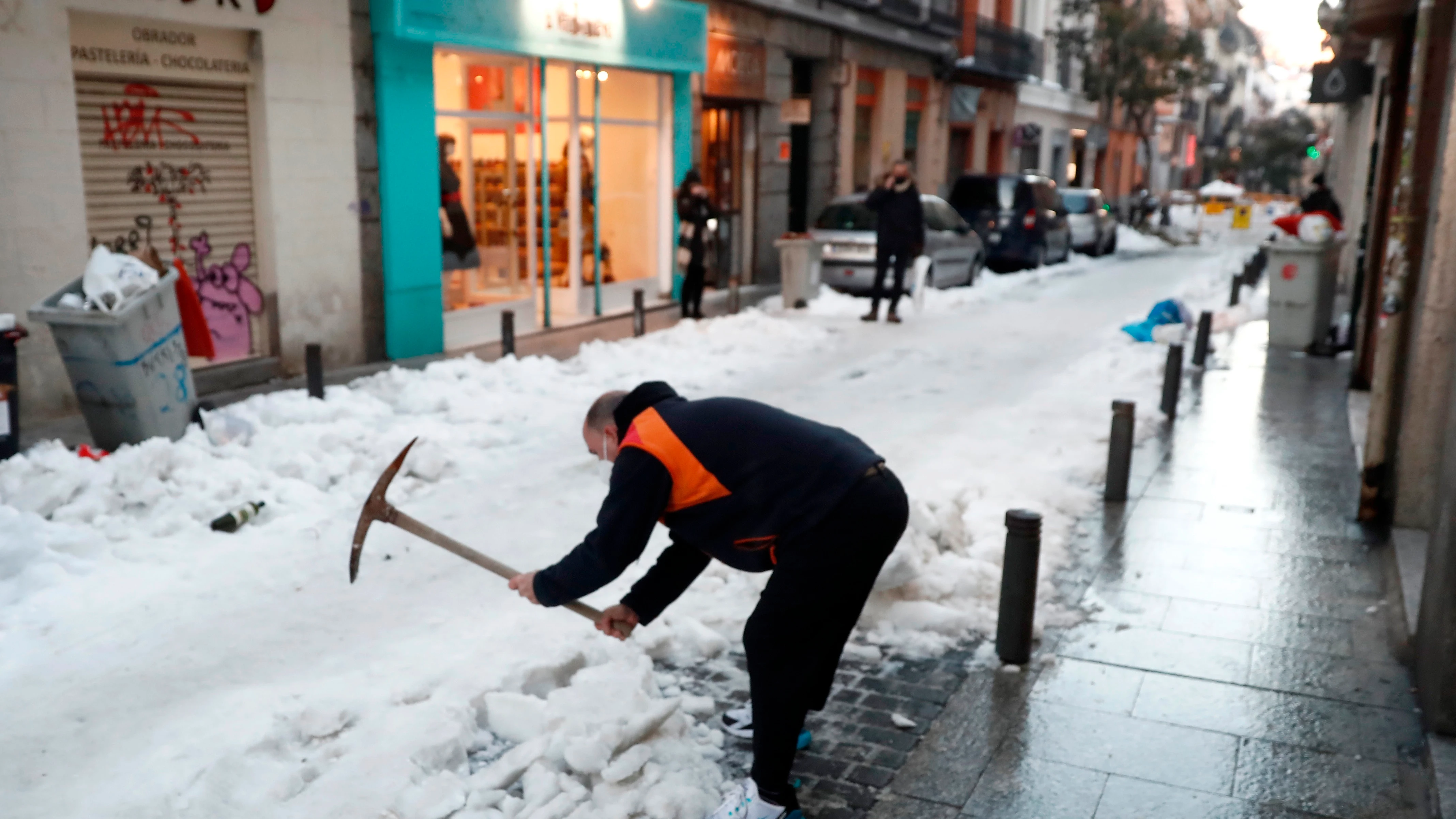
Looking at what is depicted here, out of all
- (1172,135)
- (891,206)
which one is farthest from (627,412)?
(1172,135)

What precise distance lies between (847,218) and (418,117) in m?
7.52

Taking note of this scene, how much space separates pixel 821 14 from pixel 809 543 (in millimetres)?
18850

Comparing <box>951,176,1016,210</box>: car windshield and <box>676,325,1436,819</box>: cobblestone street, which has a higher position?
<box>951,176,1016,210</box>: car windshield

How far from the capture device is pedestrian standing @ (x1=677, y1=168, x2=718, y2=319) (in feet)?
49.4

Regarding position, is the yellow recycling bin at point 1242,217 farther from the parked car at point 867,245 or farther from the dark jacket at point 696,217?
the dark jacket at point 696,217

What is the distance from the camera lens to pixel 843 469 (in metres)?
3.46

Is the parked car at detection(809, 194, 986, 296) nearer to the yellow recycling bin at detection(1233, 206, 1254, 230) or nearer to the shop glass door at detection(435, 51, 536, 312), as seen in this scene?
the shop glass door at detection(435, 51, 536, 312)

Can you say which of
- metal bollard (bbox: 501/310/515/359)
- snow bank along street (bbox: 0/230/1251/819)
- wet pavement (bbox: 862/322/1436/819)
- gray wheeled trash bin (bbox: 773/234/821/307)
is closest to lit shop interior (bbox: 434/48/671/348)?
metal bollard (bbox: 501/310/515/359)

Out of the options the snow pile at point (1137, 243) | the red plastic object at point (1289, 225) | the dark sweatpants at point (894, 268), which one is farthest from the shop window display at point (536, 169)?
the snow pile at point (1137, 243)

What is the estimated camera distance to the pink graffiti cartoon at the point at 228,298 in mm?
10492

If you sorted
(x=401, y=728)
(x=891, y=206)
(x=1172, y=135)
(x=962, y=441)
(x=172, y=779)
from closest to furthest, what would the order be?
(x=172, y=779)
(x=401, y=728)
(x=962, y=441)
(x=891, y=206)
(x=1172, y=135)

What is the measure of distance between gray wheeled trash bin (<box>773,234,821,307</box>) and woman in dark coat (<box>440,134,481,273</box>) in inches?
175

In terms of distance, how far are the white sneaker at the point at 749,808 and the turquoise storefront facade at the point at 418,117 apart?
930 centimetres

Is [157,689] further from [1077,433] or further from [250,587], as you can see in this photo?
[1077,433]
